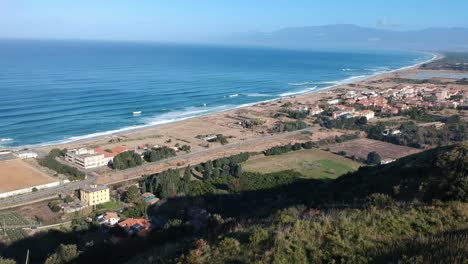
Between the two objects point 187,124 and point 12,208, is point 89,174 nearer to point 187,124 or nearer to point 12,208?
point 12,208

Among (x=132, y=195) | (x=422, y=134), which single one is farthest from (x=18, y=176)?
(x=422, y=134)

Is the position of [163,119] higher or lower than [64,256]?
lower

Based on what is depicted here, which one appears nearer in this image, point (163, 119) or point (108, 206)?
point (108, 206)

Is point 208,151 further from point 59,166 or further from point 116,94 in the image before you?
point 116,94

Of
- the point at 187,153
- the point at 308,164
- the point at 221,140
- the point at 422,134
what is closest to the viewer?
the point at 308,164

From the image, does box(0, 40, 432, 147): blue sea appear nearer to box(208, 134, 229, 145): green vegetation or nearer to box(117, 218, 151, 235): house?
box(208, 134, 229, 145): green vegetation

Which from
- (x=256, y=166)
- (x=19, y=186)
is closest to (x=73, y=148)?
(x=19, y=186)

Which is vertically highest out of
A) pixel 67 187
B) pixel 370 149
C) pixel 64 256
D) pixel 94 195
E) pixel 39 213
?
pixel 64 256
